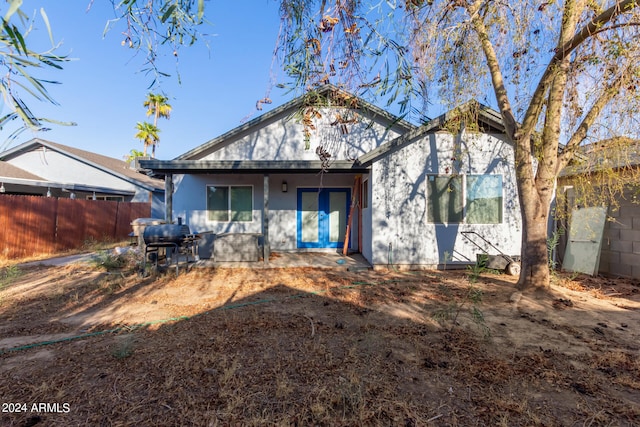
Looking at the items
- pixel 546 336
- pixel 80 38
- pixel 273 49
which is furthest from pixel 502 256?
pixel 80 38

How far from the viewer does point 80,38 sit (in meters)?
2.23

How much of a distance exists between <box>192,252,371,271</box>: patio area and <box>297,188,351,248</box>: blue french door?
830 millimetres

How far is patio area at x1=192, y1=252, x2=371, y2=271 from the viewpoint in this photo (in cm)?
759

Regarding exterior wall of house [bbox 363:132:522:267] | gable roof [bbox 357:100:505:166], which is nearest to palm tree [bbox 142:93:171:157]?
gable roof [bbox 357:100:505:166]

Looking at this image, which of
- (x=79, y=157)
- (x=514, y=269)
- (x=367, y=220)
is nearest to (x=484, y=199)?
(x=514, y=269)

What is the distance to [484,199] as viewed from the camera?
724 centimetres

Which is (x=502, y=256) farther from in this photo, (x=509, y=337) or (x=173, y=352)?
(x=173, y=352)

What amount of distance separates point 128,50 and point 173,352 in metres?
2.96

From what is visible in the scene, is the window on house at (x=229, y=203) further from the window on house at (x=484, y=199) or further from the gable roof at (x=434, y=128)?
the window on house at (x=484, y=199)

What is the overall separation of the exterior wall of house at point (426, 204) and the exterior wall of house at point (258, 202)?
2.62 meters

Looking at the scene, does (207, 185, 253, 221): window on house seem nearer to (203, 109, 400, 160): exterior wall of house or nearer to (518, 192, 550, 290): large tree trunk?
(203, 109, 400, 160): exterior wall of house

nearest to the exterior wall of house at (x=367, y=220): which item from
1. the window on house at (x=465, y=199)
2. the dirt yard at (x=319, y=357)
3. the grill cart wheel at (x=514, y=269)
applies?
the window on house at (x=465, y=199)

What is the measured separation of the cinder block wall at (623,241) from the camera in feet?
19.6

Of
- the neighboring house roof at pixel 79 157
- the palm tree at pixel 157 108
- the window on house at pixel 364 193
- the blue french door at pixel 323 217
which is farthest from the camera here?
the palm tree at pixel 157 108
